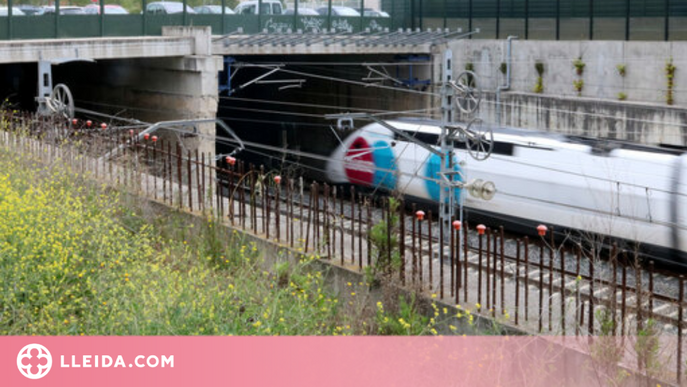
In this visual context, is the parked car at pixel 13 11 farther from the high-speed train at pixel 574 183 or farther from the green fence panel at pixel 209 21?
the high-speed train at pixel 574 183

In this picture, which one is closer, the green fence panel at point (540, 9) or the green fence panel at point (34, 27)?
the green fence panel at point (34, 27)

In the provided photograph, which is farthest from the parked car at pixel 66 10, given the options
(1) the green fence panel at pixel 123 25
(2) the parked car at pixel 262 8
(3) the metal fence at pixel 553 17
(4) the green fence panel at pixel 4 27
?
(3) the metal fence at pixel 553 17

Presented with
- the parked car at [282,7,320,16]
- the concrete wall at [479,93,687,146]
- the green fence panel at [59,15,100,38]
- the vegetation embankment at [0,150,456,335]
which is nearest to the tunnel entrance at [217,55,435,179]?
the parked car at [282,7,320,16]

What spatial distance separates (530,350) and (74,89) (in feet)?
91.3

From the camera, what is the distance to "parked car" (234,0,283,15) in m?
30.3

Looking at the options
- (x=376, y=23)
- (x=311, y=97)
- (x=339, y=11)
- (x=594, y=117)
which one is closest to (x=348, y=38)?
(x=339, y=11)

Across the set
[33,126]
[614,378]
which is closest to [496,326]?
[614,378]

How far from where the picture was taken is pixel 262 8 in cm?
3095

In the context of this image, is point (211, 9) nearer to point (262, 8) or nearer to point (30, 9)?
point (262, 8)

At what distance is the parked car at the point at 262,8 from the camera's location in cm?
3031

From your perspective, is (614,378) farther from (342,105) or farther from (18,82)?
(18,82)

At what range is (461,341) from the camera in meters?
10.4

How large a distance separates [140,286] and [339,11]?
24.0m

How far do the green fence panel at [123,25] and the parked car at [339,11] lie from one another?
8049 millimetres
